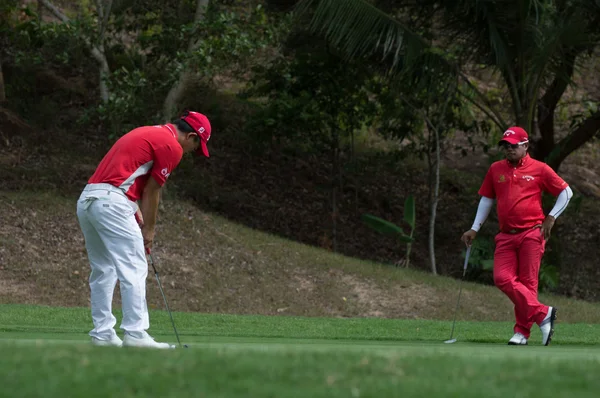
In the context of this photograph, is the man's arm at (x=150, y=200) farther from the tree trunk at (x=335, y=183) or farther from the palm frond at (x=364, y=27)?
the tree trunk at (x=335, y=183)

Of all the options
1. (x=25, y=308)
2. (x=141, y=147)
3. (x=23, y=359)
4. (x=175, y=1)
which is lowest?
(x=25, y=308)

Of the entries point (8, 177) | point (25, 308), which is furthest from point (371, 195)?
point (25, 308)

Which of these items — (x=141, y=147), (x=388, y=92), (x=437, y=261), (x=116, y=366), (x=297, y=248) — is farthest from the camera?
(x=437, y=261)

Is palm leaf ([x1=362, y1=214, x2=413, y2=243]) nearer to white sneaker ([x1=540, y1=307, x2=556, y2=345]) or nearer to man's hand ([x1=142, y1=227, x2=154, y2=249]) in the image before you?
white sneaker ([x1=540, y1=307, x2=556, y2=345])

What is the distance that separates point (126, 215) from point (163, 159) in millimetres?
514

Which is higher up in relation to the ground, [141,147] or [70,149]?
[141,147]

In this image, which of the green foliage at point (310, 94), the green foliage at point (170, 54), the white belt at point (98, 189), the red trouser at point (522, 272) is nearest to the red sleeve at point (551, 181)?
the red trouser at point (522, 272)

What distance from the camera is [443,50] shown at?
63.6ft

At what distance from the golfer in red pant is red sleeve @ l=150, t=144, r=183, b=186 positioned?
3.97 metres

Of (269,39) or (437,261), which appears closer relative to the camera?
(269,39)

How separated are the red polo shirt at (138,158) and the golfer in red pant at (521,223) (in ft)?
13.1

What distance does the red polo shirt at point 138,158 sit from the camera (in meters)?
7.66

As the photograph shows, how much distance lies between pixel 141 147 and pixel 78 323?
5.38 m

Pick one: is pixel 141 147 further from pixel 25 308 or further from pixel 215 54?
pixel 215 54
